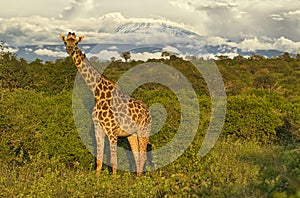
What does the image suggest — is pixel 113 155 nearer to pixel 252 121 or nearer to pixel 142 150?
pixel 142 150

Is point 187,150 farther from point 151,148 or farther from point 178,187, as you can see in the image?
point 178,187

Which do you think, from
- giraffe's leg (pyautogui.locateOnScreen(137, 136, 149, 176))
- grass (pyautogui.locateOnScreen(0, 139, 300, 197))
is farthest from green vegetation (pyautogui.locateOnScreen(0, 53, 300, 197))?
giraffe's leg (pyautogui.locateOnScreen(137, 136, 149, 176))

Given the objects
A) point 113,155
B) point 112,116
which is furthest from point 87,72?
point 113,155

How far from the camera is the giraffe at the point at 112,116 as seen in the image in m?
8.84

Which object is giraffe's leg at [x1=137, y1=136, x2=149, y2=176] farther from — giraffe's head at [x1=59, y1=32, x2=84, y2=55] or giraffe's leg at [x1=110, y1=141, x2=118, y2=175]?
giraffe's head at [x1=59, y1=32, x2=84, y2=55]

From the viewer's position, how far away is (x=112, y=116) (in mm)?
8867

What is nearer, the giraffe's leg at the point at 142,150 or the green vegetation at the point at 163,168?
the green vegetation at the point at 163,168

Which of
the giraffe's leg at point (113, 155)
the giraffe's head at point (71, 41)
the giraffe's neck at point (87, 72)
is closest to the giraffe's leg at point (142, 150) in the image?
the giraffe's leg at point (113, 155)

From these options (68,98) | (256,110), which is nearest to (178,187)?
(68,98)

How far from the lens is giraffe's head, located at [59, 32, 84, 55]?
8.64 m

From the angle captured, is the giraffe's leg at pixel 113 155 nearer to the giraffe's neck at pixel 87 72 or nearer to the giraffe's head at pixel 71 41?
the giraffe's neck at pixel 87 72

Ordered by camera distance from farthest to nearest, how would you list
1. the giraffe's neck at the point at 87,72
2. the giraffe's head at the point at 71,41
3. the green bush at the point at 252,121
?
1. the green bush at the point at 252,121
2. the giraffe's neck at the point at 87,72
3. the giraffe's head at the point at 71,41

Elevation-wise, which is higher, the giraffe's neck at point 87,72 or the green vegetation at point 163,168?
the giraffe's neck at point 87,72

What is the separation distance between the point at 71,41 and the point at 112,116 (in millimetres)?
1718
